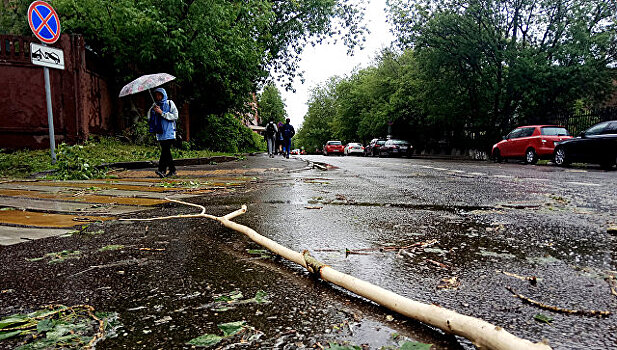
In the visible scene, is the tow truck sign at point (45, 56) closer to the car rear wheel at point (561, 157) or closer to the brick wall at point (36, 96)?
the brick wall at point (36, 96)

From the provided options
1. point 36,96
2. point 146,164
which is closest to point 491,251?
point 146,164

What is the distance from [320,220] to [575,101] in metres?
24.0

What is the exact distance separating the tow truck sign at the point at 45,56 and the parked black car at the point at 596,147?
14.4 m

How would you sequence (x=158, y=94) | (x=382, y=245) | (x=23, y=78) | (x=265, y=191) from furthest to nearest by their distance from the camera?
(x=23, y=78) → (x=158, y=94) → (x=265, y=191) → (x=382, y=245)

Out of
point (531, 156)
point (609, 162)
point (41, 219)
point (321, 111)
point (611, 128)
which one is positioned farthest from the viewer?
point (321, 111)

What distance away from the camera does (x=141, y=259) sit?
1915mm

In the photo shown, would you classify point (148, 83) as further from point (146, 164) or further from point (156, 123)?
point (146, 164)

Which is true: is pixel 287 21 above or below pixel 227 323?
above

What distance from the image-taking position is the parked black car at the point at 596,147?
1124 centimetres

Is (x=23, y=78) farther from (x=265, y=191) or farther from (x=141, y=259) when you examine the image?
(x=141, y=259)

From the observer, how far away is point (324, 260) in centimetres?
188

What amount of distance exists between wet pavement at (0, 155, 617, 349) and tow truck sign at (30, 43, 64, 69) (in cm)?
439

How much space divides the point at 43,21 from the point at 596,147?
14.6 m

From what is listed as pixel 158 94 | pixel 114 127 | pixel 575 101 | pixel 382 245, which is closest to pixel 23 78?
pixel 114 127
